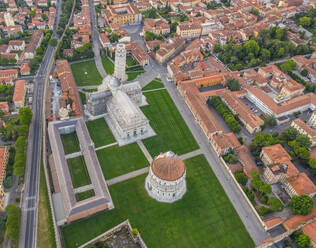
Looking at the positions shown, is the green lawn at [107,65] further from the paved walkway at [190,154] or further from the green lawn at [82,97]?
the paved walkway at [190,154]

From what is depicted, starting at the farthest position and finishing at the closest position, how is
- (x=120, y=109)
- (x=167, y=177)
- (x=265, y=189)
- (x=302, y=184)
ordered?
(x=120, y=109) < (x=302, y=184) < (x=265, y=189) < (x=167, y=177)

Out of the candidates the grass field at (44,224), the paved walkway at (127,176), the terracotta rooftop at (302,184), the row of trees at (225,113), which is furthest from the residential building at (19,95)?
the terracotta rooftop at (302,184)

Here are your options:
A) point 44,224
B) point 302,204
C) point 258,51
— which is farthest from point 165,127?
point 258,51

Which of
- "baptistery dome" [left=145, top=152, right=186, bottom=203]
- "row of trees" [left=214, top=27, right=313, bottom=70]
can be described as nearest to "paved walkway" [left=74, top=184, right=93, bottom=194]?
"baptistery dome" [left=145, top=152, right=186, bottom=203]

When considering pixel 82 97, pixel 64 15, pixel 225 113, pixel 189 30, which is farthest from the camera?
pixel 64 15

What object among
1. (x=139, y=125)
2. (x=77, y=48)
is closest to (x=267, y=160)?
(x=139, y=125)

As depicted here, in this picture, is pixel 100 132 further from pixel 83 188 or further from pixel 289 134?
pixel 289 134
